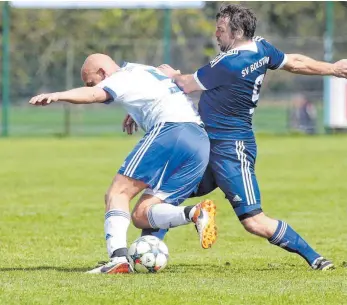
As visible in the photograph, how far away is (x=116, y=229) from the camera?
27.5ft

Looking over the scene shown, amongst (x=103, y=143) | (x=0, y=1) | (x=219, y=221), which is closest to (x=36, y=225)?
(x=219, y=221)

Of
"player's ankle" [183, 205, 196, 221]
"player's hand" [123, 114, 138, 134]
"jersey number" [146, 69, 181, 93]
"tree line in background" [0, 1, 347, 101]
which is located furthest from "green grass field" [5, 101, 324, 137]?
"player's ankle" [183, 205, 196, 221]

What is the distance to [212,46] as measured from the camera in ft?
114

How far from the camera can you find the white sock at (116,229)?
27.4 ft

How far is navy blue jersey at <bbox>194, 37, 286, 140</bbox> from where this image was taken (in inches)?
336

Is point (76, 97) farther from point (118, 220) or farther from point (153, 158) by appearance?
point (118, 220)

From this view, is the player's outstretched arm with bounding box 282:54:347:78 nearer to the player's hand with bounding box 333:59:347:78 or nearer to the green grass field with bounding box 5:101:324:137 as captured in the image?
the player's hand with bounding box 333:59:347:78

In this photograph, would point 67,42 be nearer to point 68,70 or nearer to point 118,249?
point 68,70

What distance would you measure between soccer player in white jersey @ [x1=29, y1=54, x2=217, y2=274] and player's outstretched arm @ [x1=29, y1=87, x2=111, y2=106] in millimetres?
11

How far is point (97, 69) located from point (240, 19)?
119 cm

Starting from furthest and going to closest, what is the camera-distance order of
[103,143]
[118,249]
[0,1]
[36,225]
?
1. [0,1]
2. [103,143]
3. [36,225]
4. [118,249]

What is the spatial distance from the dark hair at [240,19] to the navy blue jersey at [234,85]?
124mm

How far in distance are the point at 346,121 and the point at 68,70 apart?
8.56 metres

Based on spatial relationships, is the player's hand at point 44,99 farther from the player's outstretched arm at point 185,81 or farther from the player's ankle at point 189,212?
the player's ankle at point 189,212
